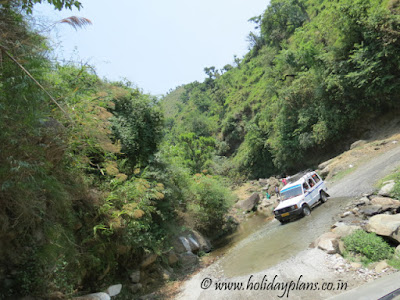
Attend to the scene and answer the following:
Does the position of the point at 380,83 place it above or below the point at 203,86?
below

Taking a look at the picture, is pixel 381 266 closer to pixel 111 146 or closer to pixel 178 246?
pixel 111 146

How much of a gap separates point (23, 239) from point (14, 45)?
4861mm

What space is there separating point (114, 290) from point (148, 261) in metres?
2.33

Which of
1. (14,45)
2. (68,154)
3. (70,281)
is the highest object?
(14,45)

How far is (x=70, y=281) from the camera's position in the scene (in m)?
7.94

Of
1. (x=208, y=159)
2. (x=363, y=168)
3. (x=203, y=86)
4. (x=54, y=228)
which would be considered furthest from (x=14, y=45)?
(x=203, y=86)

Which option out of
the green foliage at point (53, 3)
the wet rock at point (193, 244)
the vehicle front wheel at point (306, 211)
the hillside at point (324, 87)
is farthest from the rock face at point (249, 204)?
the green foliage at point (53, 3)

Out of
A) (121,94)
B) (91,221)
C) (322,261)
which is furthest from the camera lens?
(121,94)

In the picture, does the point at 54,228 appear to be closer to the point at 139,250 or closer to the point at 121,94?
the point at 139,250

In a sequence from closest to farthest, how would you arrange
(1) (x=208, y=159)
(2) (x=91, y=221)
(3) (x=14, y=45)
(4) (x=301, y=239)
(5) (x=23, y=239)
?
1. (3) (x=14, y=45)
2. (5) (x=23, y=239)
3. (2) (x=91, y=221)
4. (4) (x=301, y=239)
5. (1) (x=208, y=159)

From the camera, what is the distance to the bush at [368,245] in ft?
22.5

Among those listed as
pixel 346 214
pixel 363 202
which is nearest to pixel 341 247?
pixel 346 214

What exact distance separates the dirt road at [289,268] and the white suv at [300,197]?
51 cm

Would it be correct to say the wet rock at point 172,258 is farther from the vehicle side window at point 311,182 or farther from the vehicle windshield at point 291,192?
the vehicle side window at point 311,182
